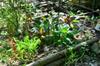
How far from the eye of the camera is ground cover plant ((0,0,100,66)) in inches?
170

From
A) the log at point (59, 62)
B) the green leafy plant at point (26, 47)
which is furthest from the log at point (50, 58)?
the green leafy plant at point (26, 47)

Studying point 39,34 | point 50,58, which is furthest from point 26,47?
point 39,34

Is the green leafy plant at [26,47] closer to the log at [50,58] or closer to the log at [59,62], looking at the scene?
the log at [50,58]

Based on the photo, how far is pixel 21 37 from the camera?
4898 mm

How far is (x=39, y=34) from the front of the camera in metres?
4.81

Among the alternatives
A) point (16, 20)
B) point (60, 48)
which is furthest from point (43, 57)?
point (16, 20)

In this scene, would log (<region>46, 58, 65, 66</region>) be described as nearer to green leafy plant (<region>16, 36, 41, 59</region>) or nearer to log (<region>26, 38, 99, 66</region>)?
log (<region>26, 38, 99, 66</region>)

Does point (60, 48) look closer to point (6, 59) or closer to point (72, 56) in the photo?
point (72, 56)

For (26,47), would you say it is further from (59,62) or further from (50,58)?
(59,62)

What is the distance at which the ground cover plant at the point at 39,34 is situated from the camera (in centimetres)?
432

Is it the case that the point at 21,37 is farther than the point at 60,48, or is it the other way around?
the point at 21,37

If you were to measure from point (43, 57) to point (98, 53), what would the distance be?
0.99 metres

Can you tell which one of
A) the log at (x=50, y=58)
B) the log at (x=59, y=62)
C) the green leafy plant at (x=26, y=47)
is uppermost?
the green leafy plant at (x=26, y=47)

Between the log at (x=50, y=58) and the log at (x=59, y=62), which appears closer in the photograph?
the log at (x=50, y=58)
